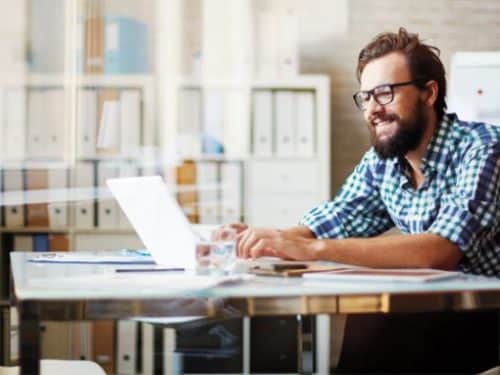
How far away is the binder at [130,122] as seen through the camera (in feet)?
13.7

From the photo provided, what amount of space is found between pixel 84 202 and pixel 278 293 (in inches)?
117

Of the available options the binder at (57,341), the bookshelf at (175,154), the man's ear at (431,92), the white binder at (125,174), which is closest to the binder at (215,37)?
the bookshelf at (175,154)

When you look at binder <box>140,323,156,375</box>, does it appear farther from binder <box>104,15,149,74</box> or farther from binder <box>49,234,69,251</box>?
binder <box>104,15,149,74</box>

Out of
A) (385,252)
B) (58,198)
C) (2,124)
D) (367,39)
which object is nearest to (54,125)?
(2,124)

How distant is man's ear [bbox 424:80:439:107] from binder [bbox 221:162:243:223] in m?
2.03

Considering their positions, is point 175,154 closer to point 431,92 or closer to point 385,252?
point 431,92

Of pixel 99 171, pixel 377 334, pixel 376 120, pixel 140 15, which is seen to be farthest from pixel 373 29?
pixel 377 334

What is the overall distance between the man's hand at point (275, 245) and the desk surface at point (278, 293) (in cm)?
31

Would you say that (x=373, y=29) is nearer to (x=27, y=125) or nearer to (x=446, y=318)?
(x=27, y=125)

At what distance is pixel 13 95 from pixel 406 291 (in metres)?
3.16

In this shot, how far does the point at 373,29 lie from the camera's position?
452 cm

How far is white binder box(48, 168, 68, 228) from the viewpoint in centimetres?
418

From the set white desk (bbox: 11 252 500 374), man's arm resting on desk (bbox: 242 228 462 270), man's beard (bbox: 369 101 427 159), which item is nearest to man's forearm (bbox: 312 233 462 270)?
man's arm resting on desk (bbox: 242 228 462 270)

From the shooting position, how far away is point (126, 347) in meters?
4.11
